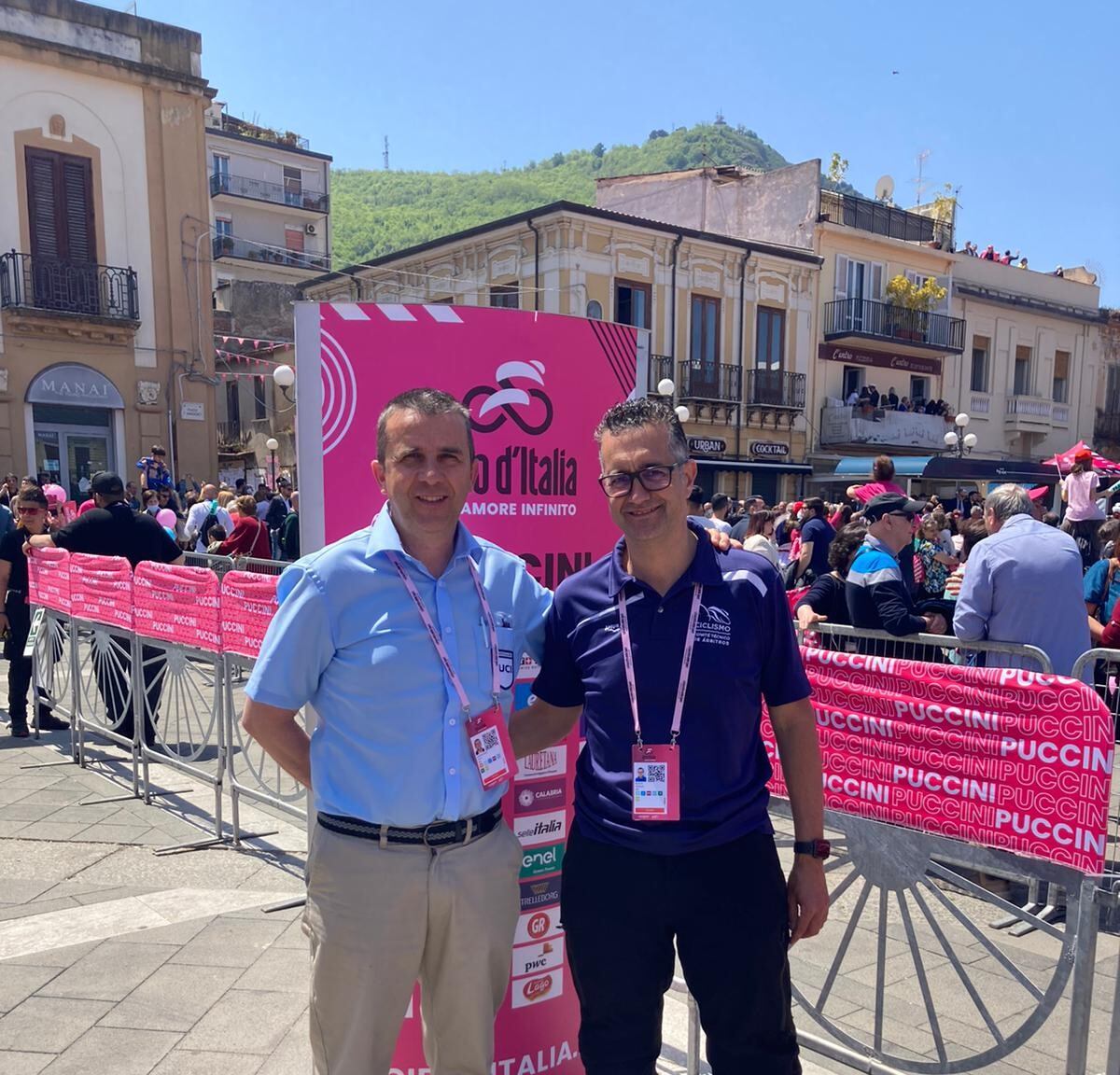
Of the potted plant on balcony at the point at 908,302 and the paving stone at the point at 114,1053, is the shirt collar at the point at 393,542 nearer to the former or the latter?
the paving stone at the point at 114,1053

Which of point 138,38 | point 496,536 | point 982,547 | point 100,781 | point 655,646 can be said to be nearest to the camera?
point 655,646

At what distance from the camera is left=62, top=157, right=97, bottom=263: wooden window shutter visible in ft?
56.9

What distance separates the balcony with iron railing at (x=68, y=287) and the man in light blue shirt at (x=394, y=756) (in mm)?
17824

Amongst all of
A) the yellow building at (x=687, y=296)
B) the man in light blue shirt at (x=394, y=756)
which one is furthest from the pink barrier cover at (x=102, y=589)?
the yellow building at (x=687, y=296)

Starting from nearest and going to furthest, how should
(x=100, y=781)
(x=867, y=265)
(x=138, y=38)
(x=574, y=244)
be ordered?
1. (x=100, y=781)
2. (x=138, y=38)
3. (x=574, y=244)
4. (x=867, y=265)

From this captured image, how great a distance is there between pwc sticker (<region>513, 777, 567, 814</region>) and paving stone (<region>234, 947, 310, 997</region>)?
4.02ft

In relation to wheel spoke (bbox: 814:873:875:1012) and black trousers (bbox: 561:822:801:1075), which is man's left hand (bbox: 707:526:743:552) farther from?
wheel spoke (bbox: 814:873:875:1012)

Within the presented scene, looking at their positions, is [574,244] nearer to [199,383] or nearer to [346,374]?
[199,383]

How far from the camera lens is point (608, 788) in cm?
206

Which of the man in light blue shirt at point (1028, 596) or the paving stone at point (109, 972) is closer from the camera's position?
the paving stone at point (109, 972)

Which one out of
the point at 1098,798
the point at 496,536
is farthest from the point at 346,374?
the point at 1098,798

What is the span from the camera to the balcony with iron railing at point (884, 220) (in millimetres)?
25594

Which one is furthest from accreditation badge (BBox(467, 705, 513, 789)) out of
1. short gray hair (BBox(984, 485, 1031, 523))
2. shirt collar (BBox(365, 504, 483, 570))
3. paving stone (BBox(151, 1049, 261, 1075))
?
short gray hair (BBox(984, 485, 1031, 523))

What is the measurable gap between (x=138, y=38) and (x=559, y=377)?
19.4m
